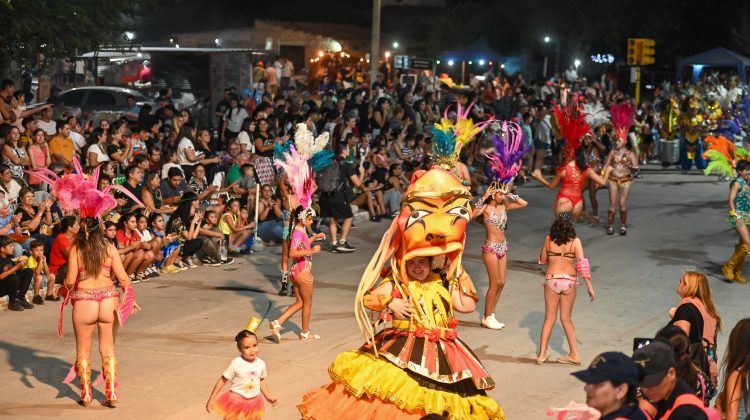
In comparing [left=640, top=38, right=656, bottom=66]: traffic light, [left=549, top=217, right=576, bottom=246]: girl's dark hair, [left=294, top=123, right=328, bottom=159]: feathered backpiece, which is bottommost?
[left=549, top=217, right=576, bottom=246]: girl's dark hair

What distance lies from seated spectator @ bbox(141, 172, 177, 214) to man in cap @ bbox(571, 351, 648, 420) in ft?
37.1

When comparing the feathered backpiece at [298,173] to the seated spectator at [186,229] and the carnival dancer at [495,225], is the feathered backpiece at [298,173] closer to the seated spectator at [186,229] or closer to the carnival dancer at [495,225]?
the carnival dancer at [495,225]

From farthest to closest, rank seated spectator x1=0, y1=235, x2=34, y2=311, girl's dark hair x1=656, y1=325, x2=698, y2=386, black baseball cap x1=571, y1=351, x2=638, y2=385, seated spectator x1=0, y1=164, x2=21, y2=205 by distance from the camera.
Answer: seated spectator x1=0, y1=164, x2=21, y2=205, seated spectator x1=0, y1=235, x2=34, y2=311, girl's dark hair x1=656, y1=325, x2=698, y2=386, black baseball cap x1=571, y1=351, x2=638, y2=385

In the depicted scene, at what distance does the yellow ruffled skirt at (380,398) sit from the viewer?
801 centimetres

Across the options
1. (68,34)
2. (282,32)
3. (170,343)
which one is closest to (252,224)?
(68,34)

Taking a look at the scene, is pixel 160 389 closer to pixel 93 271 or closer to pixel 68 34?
pixel 93 271

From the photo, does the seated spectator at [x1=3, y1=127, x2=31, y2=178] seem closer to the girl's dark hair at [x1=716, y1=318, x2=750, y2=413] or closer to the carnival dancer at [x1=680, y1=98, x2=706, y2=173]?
the girl's dark hair at [x1=716, y1=318, x2=750, y2=413]

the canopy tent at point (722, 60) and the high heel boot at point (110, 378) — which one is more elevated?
the canopy tent at point (722, 60)

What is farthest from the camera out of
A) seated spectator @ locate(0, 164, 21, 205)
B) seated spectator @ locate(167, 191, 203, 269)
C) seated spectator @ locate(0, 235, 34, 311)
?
seated spectator @ locate(167, 191, 203, 269)

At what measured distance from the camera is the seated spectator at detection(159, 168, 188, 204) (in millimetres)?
16766

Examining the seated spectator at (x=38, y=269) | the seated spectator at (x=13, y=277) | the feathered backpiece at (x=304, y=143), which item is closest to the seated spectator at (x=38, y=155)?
the seated spectator at (x=38, y=269)

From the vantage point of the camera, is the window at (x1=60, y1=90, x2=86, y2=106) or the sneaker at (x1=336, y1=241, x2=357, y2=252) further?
the window at (x1=60, y1=90, x2=86, y2=106)

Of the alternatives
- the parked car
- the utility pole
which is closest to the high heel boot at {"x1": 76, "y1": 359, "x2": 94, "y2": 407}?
the parked car

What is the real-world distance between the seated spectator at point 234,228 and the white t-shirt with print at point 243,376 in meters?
8.68
